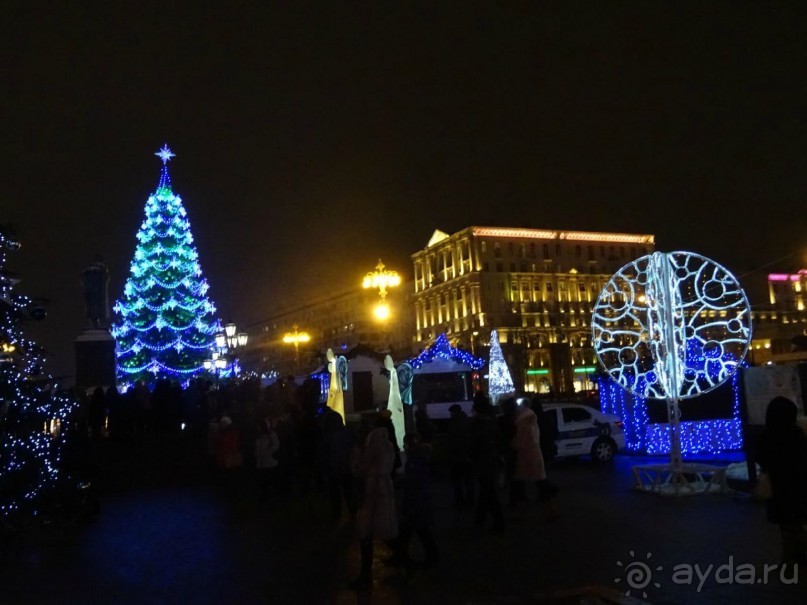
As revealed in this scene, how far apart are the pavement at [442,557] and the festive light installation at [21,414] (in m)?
0.72

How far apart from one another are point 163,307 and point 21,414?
2621cm

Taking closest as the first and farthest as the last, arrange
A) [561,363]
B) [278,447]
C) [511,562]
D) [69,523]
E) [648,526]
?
[511,562] → [648,526] → [69,523] → [278,447] → [561,363]

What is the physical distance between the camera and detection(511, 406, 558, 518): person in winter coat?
11.1 m

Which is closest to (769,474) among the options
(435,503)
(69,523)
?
(435,503)

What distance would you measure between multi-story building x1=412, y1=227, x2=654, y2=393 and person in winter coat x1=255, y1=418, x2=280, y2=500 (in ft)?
237

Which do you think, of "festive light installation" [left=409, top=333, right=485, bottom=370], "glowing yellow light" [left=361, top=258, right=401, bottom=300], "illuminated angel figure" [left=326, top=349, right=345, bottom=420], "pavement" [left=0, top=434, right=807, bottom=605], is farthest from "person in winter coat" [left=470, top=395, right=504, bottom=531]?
"festive light installation" [left=409, top=333, right=485, bottom=370]

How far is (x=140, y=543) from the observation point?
10.8 m

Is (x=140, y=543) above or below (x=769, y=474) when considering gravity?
below

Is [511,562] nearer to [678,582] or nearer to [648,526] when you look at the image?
[678,582]

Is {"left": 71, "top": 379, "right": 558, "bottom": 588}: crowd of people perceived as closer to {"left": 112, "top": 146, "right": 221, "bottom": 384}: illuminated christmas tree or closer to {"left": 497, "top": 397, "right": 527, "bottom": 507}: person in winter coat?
{"left": 497, "top": 397, "right": 527, "bottom": 507}: person in winter coat

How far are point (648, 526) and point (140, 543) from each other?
21.5 ft

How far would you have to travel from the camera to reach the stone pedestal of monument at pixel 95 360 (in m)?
25.4

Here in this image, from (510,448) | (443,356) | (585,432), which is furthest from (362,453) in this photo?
(443,356)

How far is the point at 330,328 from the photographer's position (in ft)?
392
